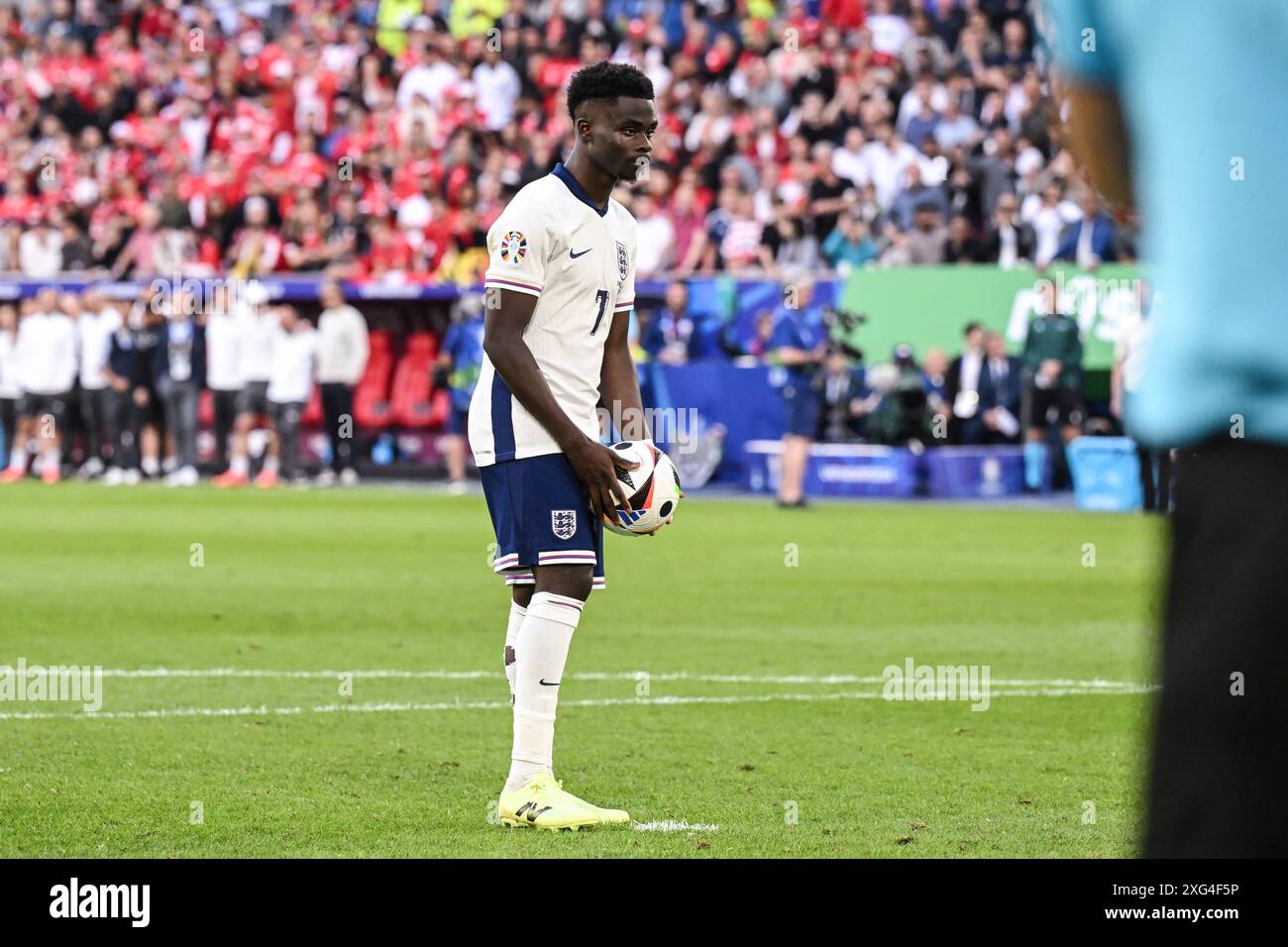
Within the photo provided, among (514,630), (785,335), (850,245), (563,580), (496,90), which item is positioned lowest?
(514,630)

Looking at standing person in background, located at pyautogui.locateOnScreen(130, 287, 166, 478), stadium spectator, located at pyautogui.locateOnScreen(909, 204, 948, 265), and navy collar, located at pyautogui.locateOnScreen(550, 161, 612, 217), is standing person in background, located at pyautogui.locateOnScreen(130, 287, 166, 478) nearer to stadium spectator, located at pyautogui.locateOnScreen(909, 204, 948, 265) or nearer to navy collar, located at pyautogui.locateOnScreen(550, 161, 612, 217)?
stadium spectator, located at pyautogui.locateOnScreen(909, 204, 948, 265)

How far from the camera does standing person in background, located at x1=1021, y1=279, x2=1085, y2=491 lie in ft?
76.1

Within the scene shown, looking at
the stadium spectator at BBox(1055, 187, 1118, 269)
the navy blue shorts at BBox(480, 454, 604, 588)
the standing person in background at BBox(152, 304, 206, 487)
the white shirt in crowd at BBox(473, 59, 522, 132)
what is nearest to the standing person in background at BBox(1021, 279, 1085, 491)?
the stadium spectator at BBox(1055, 187, 1118, 269)

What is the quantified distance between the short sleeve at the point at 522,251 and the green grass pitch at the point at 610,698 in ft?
5.62

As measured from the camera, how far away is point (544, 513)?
673 cm

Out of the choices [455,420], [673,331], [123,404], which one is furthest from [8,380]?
[673,331]

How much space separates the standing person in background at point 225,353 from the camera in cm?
2792

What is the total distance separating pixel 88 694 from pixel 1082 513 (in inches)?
567

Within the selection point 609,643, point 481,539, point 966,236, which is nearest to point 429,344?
point 966,236

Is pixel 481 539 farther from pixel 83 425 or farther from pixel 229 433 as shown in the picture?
pixel 83 425

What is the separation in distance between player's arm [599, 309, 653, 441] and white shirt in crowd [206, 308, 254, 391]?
69.5ft

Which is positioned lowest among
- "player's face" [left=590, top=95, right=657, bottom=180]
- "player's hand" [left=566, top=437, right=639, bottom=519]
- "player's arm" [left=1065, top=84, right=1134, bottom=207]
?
"player's hand" [left=566, top=437, right=639, bottom=519]

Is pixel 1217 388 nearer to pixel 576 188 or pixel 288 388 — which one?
pixel 576 188

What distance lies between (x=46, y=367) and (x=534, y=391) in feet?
77.9
